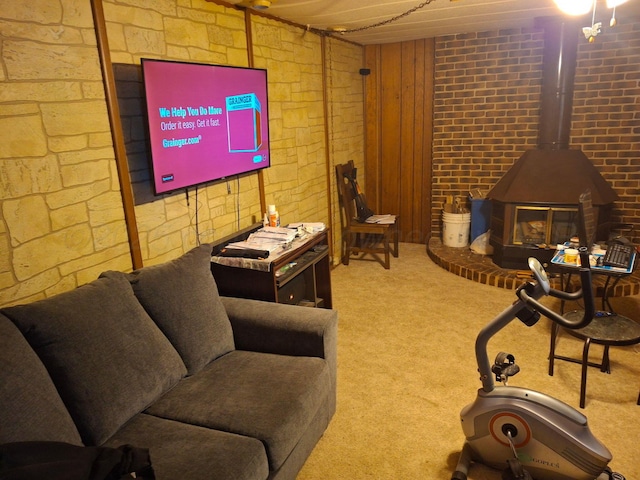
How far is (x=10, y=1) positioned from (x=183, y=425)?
1.73 m

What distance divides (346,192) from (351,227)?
36cm

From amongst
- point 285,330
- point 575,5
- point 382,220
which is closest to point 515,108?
point 382,220

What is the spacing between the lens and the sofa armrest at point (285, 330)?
2.24m

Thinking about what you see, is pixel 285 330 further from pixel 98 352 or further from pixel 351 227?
pixel 351 227

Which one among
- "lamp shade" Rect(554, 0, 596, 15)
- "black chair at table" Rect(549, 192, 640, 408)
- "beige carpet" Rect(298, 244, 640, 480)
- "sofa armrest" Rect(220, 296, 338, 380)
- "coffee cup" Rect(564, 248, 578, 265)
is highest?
"lamp shade" Rect(554, 0, 596, 15)

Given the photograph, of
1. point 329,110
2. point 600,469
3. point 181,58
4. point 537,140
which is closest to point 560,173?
point 537,140

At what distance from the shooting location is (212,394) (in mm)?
1945

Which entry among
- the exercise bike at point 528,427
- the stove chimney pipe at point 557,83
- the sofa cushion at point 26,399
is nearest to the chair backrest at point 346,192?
the stove chimney pipe at point 557,83

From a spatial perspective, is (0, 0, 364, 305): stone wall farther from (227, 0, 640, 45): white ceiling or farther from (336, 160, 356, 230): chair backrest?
(336, 160, 356, 230): chair backrest

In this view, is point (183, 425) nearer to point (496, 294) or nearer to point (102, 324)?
point (102, 324)

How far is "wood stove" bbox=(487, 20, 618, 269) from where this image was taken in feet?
13.0

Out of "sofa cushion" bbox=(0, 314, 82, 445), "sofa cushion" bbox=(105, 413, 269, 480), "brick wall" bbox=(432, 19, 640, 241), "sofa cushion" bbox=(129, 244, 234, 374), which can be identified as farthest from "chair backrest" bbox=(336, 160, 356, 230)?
"sofa cushion" bbox=(0, 314, 82, 445)

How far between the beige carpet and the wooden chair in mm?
620

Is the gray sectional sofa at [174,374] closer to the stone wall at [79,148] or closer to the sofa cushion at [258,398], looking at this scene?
the sofa cushion at [258,398]
